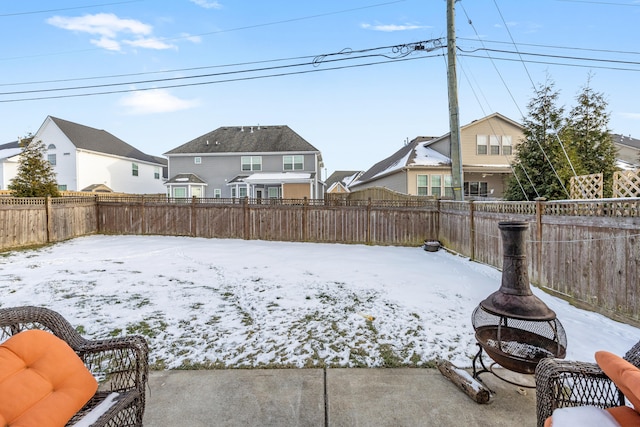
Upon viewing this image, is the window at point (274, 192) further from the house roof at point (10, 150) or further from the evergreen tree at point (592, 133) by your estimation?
the evergreen tree at point (592, 133)

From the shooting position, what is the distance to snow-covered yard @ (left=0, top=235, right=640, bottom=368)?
338 cm

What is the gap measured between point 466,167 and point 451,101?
9.88m

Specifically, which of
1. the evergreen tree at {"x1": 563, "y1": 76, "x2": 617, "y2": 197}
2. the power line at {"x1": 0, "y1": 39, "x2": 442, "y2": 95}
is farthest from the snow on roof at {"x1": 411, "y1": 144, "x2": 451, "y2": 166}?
the power line at {"x1": 0, "y1": 39, "x2": 442, "y2": 95}

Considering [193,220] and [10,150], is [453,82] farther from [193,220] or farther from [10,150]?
[10,150]

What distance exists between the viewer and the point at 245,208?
36.7 feet

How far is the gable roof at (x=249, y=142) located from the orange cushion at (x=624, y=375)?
2087cm

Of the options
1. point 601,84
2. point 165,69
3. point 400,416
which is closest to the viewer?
point 400,416

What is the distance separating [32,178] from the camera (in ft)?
35.8

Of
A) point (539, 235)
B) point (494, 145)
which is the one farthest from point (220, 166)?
point (539, 235)

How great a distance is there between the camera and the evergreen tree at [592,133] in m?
10.8

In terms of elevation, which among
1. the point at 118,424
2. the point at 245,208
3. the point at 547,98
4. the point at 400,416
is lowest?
the point at 400,416

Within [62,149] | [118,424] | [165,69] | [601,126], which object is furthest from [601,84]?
[62,149]

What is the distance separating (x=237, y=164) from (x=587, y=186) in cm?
1969

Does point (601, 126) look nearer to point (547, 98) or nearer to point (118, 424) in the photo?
point (547, 98)
